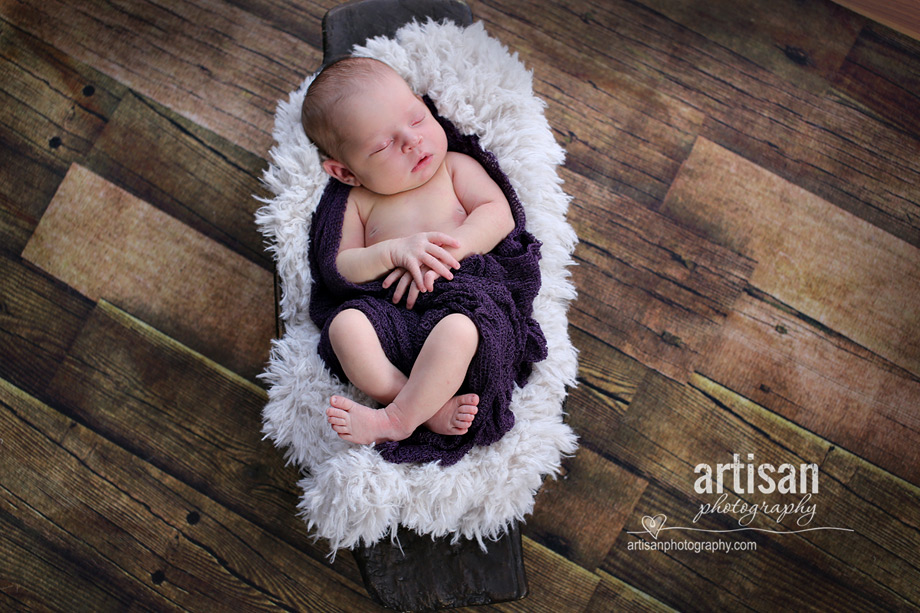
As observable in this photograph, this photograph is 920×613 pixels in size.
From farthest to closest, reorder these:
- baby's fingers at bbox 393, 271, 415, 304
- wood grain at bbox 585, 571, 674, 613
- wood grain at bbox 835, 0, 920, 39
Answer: wood grain at bbox 835, 0, 920, 39
wood grain at bbox 585, 571, 674, 613
baby's fingers at bbox 393, 271, 415, 304

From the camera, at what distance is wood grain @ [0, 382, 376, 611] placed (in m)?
1.30

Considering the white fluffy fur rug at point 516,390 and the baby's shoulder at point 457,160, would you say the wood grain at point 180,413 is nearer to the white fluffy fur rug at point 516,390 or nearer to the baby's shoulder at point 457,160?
the white fluffy fur rug at point 516,390

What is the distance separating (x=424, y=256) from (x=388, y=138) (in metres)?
0.24

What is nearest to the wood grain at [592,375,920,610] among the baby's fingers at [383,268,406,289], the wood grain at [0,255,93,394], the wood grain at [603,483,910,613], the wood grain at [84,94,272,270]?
the wood grain at [603,483,910,613]

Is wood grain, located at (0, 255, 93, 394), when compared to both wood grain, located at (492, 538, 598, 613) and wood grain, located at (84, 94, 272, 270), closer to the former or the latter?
wood grain, located at (84, 94, 272, 270)

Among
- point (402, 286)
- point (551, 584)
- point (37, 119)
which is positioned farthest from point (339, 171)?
point (551, 584)

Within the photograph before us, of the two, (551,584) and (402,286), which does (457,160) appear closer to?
(402,286)

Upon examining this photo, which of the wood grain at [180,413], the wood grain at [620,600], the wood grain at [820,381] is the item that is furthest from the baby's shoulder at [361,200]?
the wood grain at [620,600]

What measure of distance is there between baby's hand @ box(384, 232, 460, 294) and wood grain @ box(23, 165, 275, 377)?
476 millimetres

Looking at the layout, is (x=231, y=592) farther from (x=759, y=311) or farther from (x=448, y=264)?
(x=759, y=311)

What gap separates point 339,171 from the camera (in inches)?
46.2

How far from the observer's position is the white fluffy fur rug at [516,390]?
1.03m

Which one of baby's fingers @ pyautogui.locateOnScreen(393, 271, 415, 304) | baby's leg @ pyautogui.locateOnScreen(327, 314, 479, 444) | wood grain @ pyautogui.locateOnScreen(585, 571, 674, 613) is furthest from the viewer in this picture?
wood grain @ pyautogui.locateOnScreen(585, 571, 674, 613)

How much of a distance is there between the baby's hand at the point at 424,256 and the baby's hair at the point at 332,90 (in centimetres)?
24
